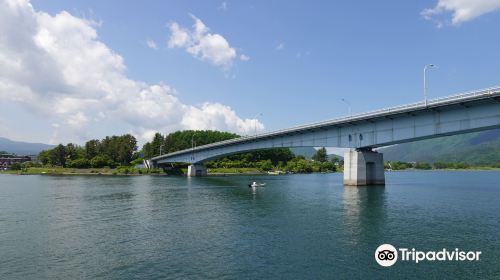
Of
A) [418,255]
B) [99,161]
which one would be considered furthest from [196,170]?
[418,255]

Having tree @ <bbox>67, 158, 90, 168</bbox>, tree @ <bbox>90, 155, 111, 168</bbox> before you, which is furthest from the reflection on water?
tree @ <bbox>67, 158, 90, 168</bbox>

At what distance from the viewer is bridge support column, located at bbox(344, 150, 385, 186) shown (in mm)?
74188

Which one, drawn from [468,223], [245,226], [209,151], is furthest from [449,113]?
[209,151]

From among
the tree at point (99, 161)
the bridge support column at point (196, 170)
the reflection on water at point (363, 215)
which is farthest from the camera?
the tree at point (99, 161)

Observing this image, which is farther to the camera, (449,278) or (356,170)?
(356,170)

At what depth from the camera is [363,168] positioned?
75.2 m

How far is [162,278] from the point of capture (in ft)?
65.0

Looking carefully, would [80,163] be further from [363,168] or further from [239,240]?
[239,240]

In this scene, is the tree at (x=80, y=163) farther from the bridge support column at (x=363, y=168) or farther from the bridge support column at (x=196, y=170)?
the bridge support column at (x=363, y=168)

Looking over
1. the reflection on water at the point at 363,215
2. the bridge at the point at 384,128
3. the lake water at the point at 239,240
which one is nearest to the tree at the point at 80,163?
the bridge at the point at 384,128

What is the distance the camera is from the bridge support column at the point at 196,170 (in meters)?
153

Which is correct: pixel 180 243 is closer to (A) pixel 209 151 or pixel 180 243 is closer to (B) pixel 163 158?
(A) pixel 209 151

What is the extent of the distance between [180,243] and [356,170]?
176 ft

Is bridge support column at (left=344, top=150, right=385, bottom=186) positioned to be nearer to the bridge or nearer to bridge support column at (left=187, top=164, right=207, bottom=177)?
the bridge
